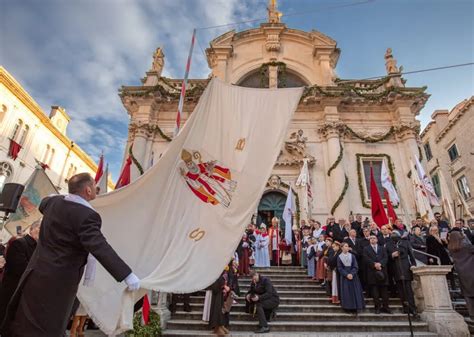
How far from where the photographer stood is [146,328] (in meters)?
5.88

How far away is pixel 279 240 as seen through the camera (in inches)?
491

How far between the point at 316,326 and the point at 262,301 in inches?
56.3

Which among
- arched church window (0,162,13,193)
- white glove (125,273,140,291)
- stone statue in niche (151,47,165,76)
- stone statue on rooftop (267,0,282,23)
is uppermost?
stone statue on rooftop (267,0,282,23)

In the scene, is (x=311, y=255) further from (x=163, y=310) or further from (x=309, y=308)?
(x=163, y=310)

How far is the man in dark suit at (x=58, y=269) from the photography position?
201 cm

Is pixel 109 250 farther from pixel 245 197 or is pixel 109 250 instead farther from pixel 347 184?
pixel 347 184

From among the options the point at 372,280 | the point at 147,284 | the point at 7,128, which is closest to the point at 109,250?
the point at 147,284

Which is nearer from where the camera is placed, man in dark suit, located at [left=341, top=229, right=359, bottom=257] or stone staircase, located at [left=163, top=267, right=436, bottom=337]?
stone staircase, located at [left=163, top=267, right=436, bottom=337]

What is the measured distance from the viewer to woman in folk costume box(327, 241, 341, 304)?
7855 mm

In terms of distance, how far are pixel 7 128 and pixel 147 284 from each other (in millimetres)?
26226

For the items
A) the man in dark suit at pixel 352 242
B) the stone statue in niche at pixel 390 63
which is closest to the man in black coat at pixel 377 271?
the man in dark suit at pixel 352 242

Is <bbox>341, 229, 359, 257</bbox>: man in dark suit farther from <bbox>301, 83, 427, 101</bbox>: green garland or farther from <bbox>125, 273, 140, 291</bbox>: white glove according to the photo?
<bbox>301, 83, 427, 101</bbox>: green garland

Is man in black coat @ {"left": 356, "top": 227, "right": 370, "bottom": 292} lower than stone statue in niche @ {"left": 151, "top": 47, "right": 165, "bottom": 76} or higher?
lower

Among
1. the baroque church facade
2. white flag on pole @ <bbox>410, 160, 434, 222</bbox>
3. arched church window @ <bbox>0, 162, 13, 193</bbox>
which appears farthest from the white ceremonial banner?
arched church window @ <bbox>0, 162, 13, 193</bbox>
